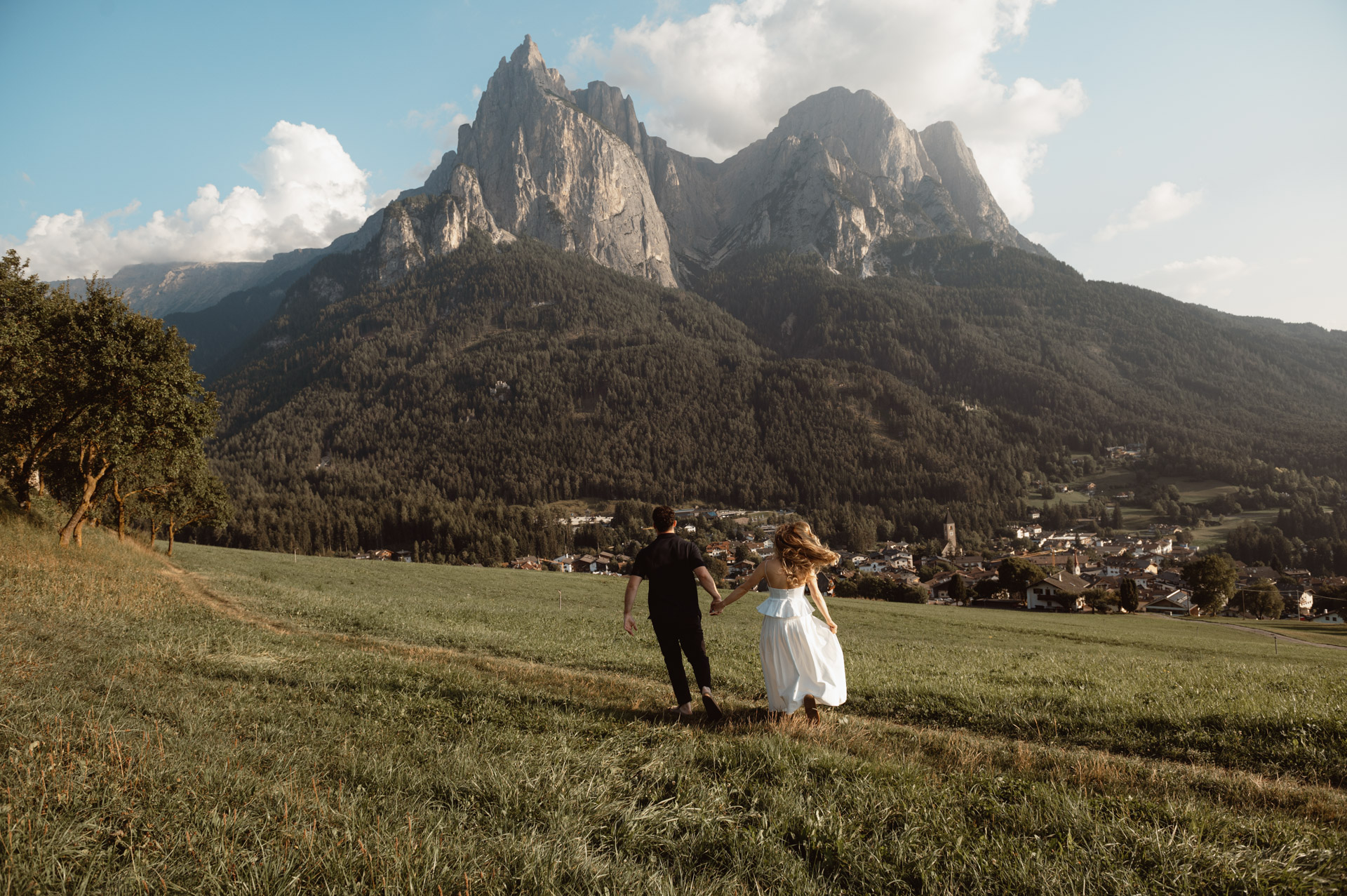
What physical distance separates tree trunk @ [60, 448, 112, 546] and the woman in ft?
93.4

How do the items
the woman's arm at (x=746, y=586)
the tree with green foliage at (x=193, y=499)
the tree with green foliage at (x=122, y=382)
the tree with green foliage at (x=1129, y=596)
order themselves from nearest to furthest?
the woman's arm at (x=746, y=586)
the tree with green foliage at (x=122, y=382)
the tree with green foliage at (x=193, y=499)
the tree with green foliage at (x=1129, y=596)

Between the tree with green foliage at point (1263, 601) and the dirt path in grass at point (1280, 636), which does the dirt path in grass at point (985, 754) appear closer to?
the dirt path in grass at point (1280, 636)

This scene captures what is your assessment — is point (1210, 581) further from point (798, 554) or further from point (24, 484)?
point (24, 484)

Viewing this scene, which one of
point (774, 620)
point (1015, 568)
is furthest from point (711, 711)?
point (1015, 568)

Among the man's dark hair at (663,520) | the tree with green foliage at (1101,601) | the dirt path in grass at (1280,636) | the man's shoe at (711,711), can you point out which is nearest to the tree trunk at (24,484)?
the man's dark hair at (663,520)

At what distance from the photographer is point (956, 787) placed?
5.09 meters

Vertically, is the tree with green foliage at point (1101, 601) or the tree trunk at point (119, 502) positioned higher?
the tree trunk at point (119, 502)

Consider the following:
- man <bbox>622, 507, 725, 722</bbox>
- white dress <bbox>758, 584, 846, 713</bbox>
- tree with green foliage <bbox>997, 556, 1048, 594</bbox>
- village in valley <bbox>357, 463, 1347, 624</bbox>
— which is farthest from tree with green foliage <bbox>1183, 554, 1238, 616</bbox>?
man <bbox>622, 507, 725, 722</bbox>

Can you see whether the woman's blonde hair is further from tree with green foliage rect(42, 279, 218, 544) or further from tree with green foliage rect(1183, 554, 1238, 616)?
tree with green foliage rect(1183, 554, 1238, 616)

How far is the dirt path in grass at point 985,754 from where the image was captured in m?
5.59

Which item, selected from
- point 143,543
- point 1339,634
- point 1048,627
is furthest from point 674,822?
point 1339,634

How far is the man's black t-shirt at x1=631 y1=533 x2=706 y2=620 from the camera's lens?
7.75 meters

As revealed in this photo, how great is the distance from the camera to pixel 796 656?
7262 millimetres

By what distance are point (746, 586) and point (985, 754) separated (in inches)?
129
